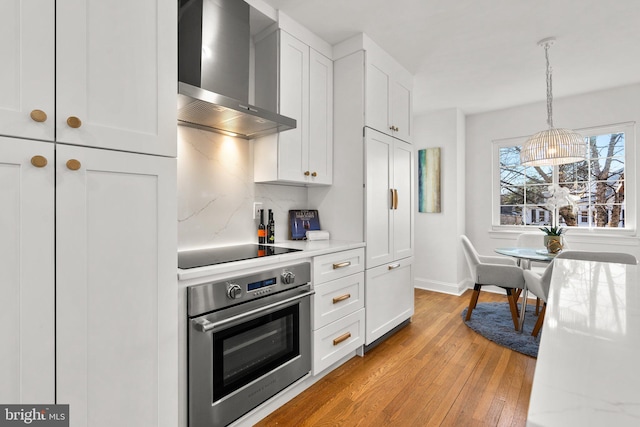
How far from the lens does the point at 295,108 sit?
7.63ft

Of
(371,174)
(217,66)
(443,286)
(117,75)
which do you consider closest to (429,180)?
(443,286)

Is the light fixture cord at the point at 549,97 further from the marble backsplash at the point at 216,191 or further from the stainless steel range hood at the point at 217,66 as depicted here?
→ the marble backsplash at the point at 216,191

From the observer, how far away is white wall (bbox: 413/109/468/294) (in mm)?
4355

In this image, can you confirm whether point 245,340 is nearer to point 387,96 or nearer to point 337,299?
point 337,299

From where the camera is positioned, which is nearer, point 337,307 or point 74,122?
point 74,122

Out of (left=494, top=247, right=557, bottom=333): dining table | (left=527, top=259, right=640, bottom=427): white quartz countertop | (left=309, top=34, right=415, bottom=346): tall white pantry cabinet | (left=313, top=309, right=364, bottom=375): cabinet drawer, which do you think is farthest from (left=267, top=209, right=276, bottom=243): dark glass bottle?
(left=494, top=247, right=557, bottom=333): dining table

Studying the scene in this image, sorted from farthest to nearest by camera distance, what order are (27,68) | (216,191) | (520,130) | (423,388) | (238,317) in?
(520,130) → (216,191) → (423,388) → (238,317) → (27,68)

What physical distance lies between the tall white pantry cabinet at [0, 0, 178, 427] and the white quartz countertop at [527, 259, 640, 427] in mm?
1283

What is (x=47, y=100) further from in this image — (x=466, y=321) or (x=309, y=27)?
(x=466, y=321)

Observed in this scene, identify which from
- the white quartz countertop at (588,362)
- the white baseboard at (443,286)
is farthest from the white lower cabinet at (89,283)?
the white baseboard at (443,286)

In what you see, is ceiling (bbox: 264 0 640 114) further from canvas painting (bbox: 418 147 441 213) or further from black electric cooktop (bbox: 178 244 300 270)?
black electric cooktop (bbox: 178 244 300 270)

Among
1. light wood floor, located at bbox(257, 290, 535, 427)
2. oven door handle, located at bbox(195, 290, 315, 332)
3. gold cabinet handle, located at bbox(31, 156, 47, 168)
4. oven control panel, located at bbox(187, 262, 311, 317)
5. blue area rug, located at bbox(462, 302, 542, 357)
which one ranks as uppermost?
gold cabinet handle, located at bbox(31, 156, 47, 168)

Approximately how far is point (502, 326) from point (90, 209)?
3471 millimetres

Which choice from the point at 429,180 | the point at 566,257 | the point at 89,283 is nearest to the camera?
the point at 89,283
